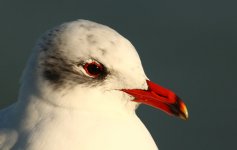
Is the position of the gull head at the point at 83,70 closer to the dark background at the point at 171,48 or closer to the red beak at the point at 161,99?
the red beak at the point at 161,99

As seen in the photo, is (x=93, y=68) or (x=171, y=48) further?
(x=171, y=48)

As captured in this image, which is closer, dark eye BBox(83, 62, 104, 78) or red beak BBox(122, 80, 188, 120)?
dark eye BBox(83, 62, 104, 78)

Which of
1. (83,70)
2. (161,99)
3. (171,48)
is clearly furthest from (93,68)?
(171,48)

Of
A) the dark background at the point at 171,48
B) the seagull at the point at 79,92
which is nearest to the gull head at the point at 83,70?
the seagull at the point at 79,92

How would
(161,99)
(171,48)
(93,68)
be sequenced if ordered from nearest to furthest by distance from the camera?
(93,68)
(161,99)
(171,48)

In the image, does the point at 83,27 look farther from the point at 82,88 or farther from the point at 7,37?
the point at 7,37

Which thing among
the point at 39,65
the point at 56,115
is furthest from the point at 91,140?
the point at 39,65

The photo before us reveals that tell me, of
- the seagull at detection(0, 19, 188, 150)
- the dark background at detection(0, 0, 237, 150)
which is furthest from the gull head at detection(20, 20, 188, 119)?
the dark background at detection(0, 0, 237, 150)

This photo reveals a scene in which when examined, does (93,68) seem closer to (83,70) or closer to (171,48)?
(83,70)

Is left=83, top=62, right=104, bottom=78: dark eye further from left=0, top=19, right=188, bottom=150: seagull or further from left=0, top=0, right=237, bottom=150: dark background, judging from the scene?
left=0, top=0, right=237, bottom=150: dark background
